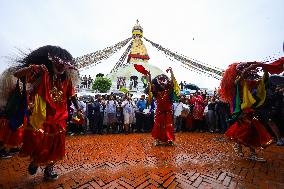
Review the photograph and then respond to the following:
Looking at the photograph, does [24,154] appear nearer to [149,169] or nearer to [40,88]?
[40,88]

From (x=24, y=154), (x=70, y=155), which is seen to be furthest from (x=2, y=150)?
(x=24, y=154)

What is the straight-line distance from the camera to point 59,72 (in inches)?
158

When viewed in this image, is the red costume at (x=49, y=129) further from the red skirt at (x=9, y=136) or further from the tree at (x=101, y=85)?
the tree at (x=101, y=85)

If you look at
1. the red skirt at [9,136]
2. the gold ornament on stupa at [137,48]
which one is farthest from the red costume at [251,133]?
the gold ornament on stupa at [137,48]

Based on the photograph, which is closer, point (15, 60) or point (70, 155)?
point (15, 60)

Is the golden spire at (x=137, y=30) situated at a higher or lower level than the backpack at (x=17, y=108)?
higher

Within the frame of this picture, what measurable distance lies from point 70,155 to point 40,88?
104 inches

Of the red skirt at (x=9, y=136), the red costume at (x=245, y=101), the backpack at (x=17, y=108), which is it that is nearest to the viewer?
the backpack at (x=17, y=108)

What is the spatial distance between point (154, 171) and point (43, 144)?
2.01 meters

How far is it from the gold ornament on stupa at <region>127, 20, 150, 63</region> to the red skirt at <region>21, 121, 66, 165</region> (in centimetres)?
3719

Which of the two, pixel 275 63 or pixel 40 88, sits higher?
pixel 275 63

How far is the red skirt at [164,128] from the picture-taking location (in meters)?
7.04

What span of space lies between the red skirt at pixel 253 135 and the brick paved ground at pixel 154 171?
0.41m

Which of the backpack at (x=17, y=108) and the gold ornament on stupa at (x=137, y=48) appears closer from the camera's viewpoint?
the backpack at (x=17, y=108)
